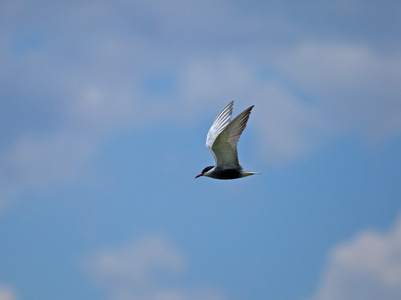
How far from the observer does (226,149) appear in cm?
1822

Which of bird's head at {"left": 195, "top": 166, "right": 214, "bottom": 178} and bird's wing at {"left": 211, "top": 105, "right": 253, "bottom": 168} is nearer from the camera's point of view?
bird's wing at {"left": 211, "top": 105, "right": 253, "bottom": 168}

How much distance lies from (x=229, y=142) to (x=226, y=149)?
391mm

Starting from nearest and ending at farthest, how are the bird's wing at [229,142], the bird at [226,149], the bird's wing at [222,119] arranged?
1. the bird's wing at [229,142]
2. the bird at [226,149]
3. the bird's wing at [222,119]

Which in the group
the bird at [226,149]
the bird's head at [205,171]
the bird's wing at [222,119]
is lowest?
the bird at [226,149]

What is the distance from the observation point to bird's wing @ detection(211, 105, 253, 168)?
1684 cm

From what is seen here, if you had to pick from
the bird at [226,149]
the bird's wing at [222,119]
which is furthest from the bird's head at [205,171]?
the bird's wing at [222,119]

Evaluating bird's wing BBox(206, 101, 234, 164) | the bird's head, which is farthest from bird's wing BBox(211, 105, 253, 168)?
bird's wing BBox(206, 101, 234, 164)

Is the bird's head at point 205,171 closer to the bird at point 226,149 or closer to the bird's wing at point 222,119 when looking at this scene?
the bird at point 226,149

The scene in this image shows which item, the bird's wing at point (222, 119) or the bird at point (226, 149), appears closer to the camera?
the bird at point (226, 149)

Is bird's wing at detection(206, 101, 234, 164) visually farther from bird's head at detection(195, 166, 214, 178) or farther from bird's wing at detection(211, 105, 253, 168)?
bird's wing at detection(211, 105, 253, 168)

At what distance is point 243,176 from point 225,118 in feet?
9.06

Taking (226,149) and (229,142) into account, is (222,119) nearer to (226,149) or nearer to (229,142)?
(226,149)

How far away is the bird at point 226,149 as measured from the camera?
55.8ft

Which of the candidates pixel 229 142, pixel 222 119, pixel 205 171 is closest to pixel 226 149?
pixel 229 142
